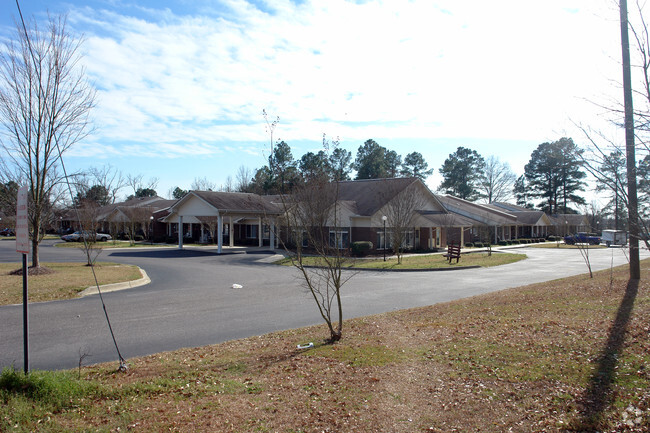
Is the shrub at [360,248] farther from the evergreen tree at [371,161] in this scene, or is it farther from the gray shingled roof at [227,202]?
the evergreen tree at [371,161]

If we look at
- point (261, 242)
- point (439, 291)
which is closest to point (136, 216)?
point (261, 242)

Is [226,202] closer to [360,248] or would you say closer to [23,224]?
[360,248]

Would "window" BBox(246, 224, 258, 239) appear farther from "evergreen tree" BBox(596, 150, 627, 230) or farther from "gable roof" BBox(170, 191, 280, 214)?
"evergreen tree" BBox(596, 150, 627, 230)

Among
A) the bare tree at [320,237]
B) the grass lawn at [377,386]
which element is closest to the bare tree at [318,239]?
the bare tree at [320,237]

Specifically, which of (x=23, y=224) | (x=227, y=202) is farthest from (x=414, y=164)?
(x=23, y=224)

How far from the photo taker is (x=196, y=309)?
1262 centimetres

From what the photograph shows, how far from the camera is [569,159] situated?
754 cm

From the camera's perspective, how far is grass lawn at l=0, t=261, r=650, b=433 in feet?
15.6

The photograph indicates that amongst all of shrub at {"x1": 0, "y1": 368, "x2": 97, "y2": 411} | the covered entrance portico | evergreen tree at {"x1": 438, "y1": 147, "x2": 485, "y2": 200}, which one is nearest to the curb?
shrub at {"x1": 0, "y1": 368, "x2": 97, "y2": 411}

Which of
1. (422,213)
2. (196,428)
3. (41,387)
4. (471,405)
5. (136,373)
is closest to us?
(196,428)

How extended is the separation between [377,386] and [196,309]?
804 cm

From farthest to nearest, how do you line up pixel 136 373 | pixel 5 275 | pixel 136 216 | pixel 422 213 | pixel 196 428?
pixel 136 216 < pixel 422 213 < pixel 5 275 < pixel 136 373 < pixel 196 428

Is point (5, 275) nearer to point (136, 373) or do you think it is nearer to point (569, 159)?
point (136, 373)

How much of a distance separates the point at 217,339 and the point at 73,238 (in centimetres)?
4966
